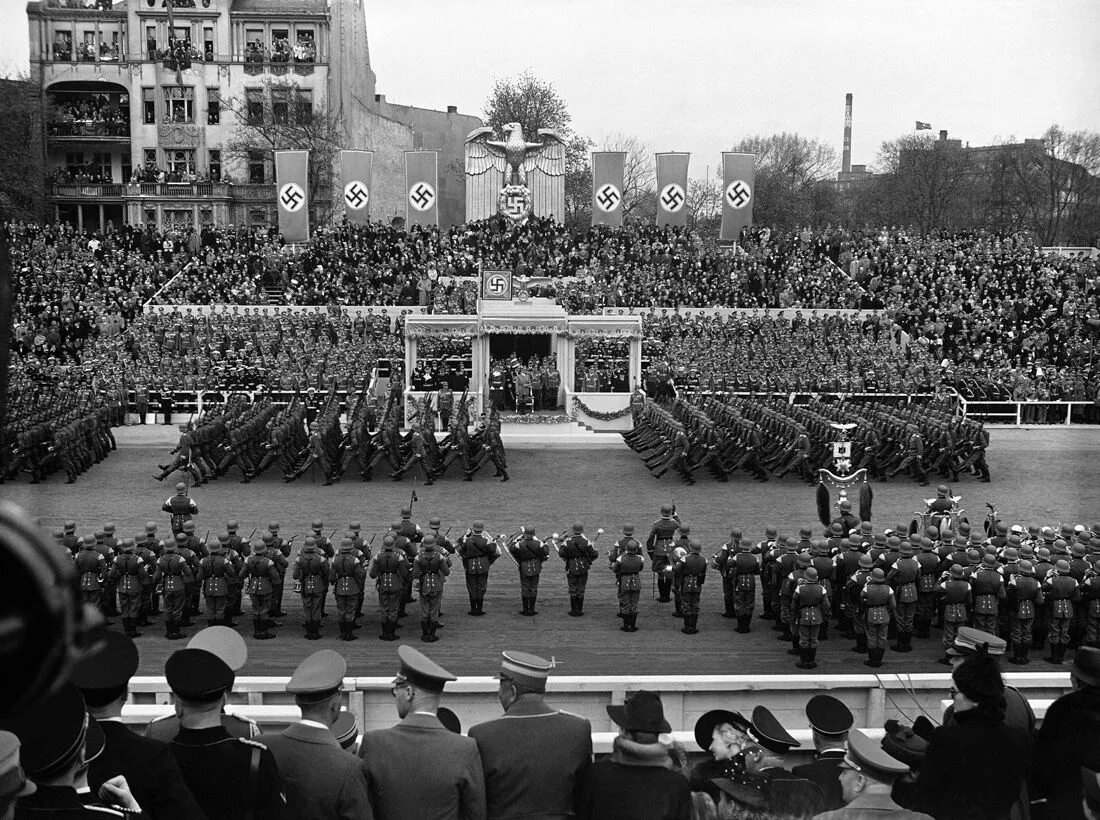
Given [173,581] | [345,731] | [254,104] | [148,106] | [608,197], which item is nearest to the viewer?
[345,731]

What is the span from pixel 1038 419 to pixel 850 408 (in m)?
9.46

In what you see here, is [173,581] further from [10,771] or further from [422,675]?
[10,771]

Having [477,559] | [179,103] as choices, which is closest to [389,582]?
[477,559]

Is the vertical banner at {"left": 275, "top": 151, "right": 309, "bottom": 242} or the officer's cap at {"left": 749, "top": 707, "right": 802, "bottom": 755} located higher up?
the vertical banner at {"left": 275, "top": 151, "right": 309, "bottom": 242}

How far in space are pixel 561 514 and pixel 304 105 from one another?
120 feet

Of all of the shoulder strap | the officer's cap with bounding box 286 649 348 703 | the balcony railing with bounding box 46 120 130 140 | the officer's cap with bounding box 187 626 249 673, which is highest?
the balcony railing with bounding box 46 120 130 140

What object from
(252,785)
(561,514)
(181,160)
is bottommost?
(561,514)

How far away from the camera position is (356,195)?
36.9m

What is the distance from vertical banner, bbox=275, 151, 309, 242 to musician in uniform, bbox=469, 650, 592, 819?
1336 inches

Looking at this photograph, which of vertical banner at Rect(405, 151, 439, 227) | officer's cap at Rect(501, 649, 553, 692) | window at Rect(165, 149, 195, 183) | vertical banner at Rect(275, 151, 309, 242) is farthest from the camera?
window at Rect(165, 149, 195, 183)

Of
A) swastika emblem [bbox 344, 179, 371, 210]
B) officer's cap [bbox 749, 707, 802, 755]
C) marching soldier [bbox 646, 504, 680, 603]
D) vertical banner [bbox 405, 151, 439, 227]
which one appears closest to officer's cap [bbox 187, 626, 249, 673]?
officer's cap [bbox 749, 707, 802, 755]

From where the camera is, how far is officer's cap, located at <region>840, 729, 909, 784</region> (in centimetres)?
357

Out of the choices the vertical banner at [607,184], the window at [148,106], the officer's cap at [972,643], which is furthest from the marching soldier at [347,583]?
the window at [148,106]

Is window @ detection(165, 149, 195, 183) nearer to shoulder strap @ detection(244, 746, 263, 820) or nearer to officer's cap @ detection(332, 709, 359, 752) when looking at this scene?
officer's cap @ detection(332, 709, 359, 752)
